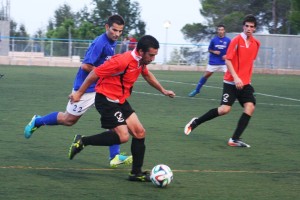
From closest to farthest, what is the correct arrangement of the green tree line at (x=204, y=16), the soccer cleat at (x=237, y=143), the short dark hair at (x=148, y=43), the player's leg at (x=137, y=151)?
the short dark hair at (x=148, y=43) → the player's leg at (x=137, y=151) → the soccer cleat at (x=237, y=143) → the green tree line at (x=204, y=16)

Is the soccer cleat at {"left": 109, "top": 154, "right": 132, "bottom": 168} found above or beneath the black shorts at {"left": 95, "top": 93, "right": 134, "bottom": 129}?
beneath

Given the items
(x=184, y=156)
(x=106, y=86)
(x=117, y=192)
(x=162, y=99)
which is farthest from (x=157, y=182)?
(x=162, y=99)

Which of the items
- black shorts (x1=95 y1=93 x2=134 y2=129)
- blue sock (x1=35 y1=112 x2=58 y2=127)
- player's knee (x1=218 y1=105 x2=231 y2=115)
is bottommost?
blue sock (x1=35 y1=112 x2=58 y2=127)

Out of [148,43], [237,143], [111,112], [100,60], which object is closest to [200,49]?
[237,143]

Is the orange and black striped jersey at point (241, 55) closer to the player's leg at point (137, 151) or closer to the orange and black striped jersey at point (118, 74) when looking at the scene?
the orange and black striped jersey at point (118, 74)

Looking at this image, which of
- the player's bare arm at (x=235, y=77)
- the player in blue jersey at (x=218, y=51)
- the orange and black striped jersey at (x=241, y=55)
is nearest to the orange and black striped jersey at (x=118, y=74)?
the player's bare arm at (x=235, y=77)

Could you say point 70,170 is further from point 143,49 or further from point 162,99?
point 162,99

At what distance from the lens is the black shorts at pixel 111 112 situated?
731 centimetres

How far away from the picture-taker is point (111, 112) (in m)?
7.32

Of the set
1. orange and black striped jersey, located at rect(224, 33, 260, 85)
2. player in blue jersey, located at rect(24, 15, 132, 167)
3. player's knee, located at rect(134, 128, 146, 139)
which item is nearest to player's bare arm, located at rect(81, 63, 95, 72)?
player in blue jersey, located at rect(24, 15, 132, 167)

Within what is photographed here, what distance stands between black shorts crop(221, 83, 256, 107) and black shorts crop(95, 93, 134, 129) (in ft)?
9.89

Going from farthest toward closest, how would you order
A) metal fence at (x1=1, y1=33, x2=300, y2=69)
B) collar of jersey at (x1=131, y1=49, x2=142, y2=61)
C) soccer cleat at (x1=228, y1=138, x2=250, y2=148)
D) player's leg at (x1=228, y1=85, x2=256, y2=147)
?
metal fence at (x1=1, y1=33, x2=300, y2=69)
player's leg at (x1=228, y1=85, x2=256, y2=147)
soccer cleat at (x1=228, y1=138, x2=250, y2=148)
collar of jersey at (x1=131, y1=49, x2=142, y2=61)

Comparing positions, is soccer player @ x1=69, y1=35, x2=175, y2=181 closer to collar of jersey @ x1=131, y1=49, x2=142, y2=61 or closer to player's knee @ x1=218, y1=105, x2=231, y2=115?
collar of jersey @ x1=131, y1=49, x2=142, y2=61

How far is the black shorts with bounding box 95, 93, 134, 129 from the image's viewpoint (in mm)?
7309
